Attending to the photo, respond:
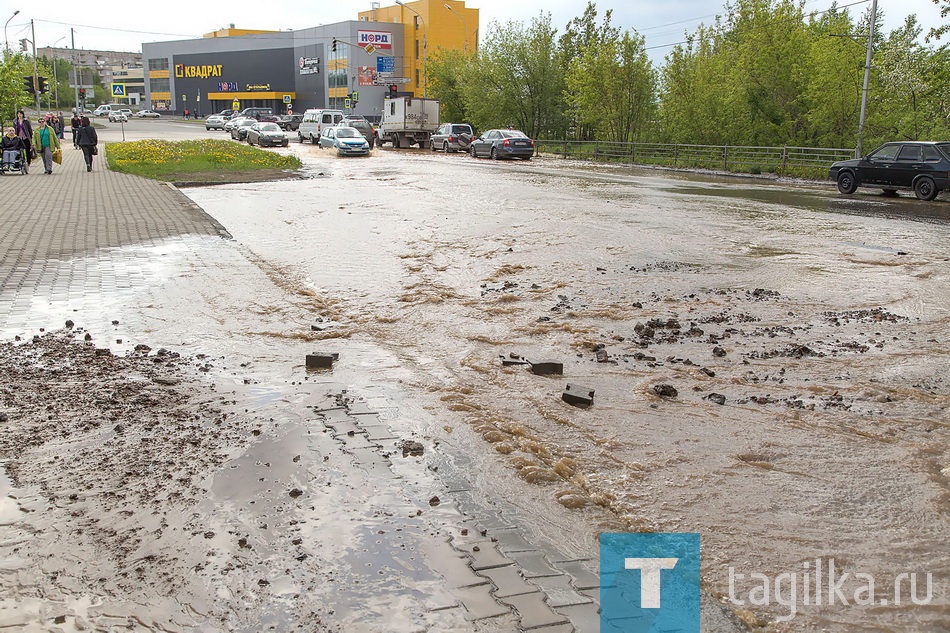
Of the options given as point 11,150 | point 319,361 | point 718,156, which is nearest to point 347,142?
point 718,156

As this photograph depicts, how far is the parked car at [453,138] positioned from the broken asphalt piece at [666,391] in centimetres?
4407

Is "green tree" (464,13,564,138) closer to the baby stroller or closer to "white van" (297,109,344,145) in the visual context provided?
"white van" (297,109,344,145)

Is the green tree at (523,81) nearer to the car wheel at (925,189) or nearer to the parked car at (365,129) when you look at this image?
the parked car at (365,129)

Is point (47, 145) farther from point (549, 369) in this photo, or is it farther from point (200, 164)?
point (549, 369)

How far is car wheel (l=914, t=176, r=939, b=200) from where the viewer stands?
2364 centimetres

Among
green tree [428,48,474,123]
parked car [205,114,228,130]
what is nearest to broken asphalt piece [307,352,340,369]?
green tree [428,48,474,123]

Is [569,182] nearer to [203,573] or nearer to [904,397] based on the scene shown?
[904,397]

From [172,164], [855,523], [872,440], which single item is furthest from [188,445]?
[172,164]

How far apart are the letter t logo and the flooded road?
0.70 ft

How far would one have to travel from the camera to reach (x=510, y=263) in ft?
41.8

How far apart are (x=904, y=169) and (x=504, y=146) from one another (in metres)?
23.0

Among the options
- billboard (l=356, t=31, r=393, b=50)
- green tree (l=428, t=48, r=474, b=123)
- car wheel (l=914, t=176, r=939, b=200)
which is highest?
billboard (l=356, t=31, r=393, b=50)

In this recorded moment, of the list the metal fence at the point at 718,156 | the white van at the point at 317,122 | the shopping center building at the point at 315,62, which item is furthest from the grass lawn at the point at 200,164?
the shopping center building at the point at 315,62

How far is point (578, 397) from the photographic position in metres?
6.39
